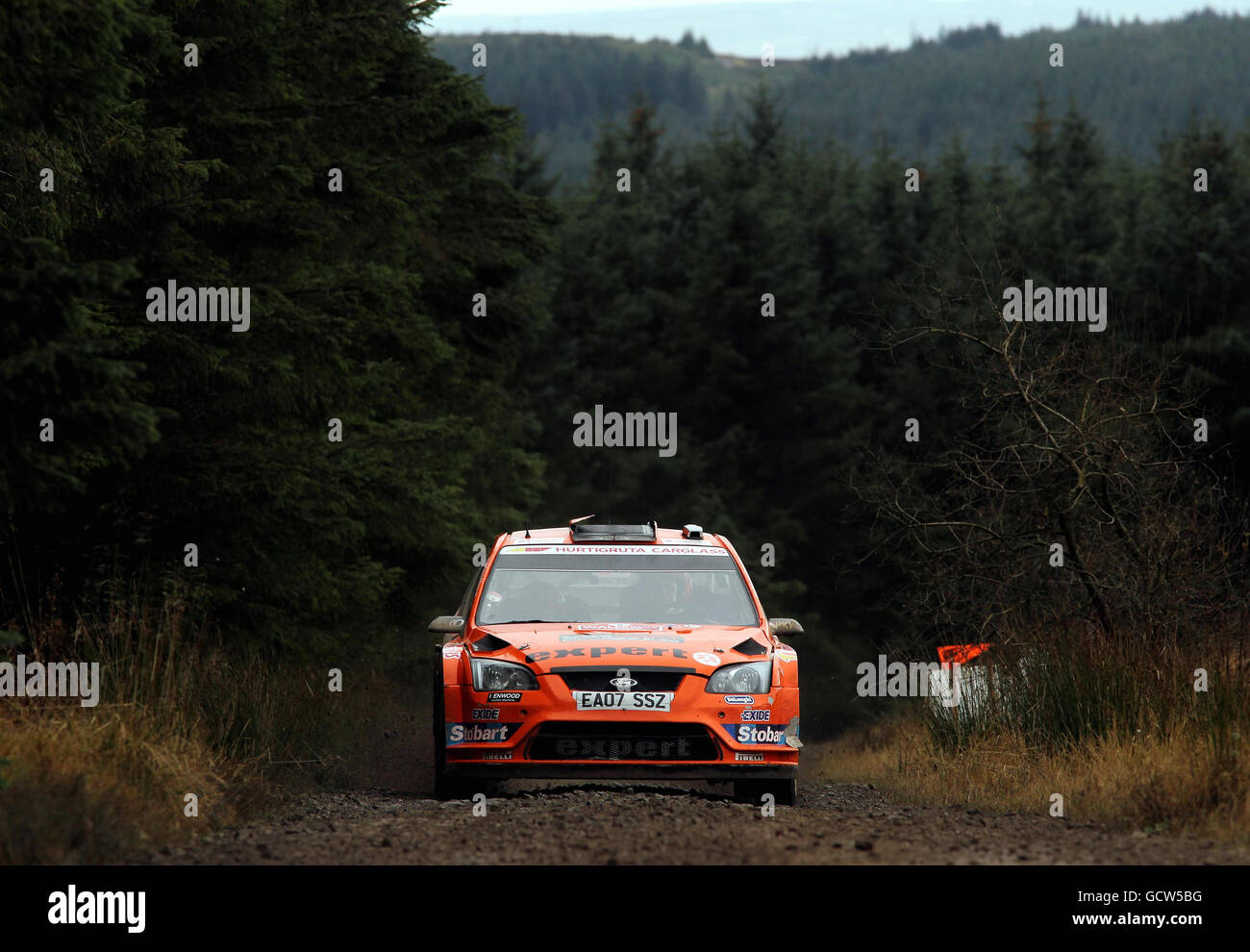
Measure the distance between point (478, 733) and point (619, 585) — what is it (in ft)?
6.63

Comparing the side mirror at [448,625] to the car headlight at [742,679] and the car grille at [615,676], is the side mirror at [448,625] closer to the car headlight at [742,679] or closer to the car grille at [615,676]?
the car grille at [615,676]

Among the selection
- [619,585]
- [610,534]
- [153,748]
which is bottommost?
[153,748]

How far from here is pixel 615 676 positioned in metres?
9.74

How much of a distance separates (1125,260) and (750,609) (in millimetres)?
38688

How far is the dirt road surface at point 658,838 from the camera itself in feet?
23.8

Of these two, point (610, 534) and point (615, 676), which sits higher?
point (610, 534)

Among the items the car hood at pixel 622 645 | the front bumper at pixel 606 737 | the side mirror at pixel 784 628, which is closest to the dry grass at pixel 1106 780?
the side mirror at pixel 784 628

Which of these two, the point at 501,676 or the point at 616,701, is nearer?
the point at 616,701

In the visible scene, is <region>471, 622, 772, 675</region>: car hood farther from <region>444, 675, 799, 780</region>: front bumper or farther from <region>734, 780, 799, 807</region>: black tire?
<region>734, 780, 799, 807</region>: black tire

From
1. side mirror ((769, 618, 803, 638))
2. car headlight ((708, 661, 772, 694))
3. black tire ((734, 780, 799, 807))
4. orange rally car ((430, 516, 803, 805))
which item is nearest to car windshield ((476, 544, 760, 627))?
side mirror ((769, 618, 803, 638))

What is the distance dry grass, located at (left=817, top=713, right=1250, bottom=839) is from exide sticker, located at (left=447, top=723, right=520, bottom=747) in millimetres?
3176

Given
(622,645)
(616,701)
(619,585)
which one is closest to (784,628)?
(622,645)

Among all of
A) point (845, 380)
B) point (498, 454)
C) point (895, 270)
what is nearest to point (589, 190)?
point (895, 270)

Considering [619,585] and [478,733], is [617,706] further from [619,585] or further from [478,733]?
[619,585]
